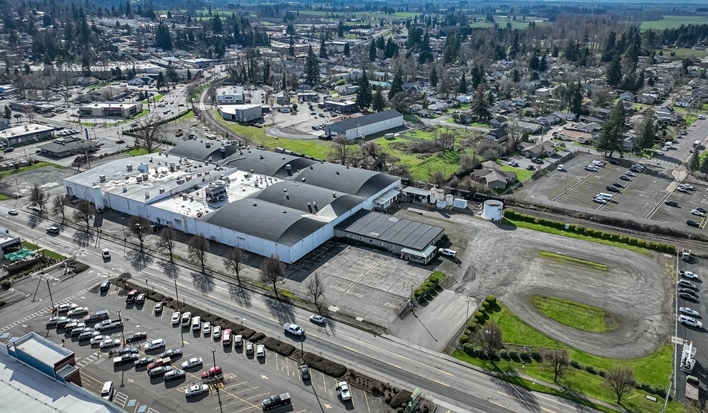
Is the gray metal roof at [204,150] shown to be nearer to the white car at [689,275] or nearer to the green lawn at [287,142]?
the green lawn at [287,142]

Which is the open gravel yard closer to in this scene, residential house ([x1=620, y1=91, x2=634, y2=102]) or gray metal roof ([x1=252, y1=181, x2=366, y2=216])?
gray metal roof ([x1=252, y1=181, x2=366, y2=216])

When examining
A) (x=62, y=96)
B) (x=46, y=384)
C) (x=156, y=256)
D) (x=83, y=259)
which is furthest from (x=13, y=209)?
(x=62, y=96)

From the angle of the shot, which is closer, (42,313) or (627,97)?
(42,313)

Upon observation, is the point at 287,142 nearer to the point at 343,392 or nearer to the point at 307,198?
the point at 307,198

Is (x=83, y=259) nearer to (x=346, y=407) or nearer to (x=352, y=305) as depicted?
(x=352, y=305)

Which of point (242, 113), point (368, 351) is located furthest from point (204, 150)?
point (368, 351)

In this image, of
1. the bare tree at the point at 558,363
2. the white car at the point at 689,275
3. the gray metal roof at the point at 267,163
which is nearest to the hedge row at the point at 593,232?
the white car at the point at 689,275
